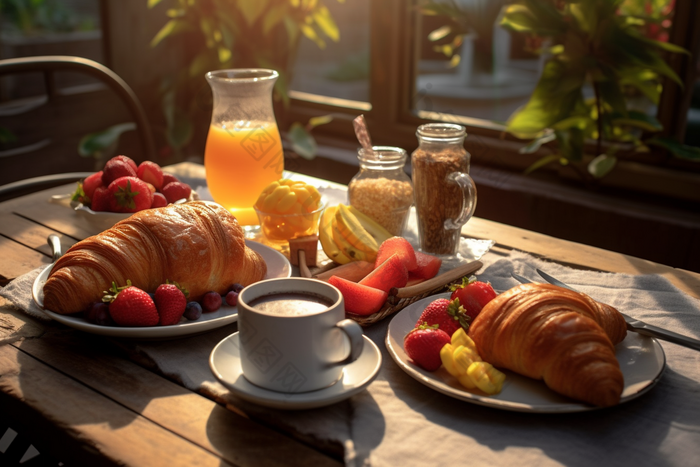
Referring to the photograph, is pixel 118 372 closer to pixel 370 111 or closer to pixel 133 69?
pixel 370 111

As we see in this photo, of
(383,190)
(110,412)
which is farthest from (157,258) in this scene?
(383,190)

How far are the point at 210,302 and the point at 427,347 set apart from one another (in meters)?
0.30

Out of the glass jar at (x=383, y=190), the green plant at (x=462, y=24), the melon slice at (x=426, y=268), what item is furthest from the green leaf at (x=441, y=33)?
the melon slice at (x=426, y=268)

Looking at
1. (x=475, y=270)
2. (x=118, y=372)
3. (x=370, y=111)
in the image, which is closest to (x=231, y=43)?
(x=370, y=111)

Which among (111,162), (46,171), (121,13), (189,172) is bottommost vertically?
(46,171)

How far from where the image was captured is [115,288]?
77 cm

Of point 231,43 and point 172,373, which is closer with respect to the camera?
point 172,373

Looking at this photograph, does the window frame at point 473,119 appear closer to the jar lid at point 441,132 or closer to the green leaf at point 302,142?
the green leaf at point 302,142

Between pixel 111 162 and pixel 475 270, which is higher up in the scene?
pixel 111 162

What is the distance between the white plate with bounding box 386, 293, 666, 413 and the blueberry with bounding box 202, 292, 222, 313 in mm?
229

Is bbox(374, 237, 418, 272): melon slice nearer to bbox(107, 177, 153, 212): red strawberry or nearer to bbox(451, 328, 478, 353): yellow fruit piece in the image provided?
bbox(451, 328, 478, 353): yellow fruit piece

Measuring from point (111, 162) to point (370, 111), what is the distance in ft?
4.90

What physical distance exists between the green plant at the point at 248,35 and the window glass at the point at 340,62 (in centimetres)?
8

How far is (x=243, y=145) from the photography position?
4.04ft
